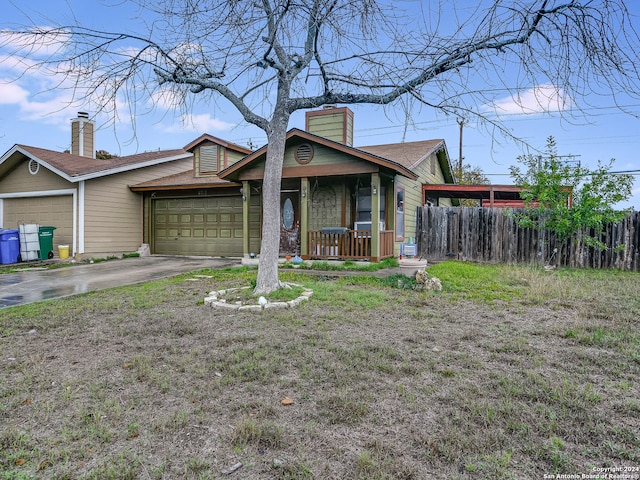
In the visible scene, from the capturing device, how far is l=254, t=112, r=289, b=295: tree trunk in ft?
20.4

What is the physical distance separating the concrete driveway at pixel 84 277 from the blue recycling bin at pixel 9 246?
2.16 m

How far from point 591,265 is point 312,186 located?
8.23 m

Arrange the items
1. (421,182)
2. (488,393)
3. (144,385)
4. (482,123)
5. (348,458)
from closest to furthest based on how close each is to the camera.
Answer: (348,458) < (488,393) < (144,385) < (482,123) < (421,182)

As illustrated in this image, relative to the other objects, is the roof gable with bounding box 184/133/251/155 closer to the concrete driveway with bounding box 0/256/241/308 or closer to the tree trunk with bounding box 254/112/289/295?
the concrete driveway with bounding box 0/256/241/308

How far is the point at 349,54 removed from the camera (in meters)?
5.34

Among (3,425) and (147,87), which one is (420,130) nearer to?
(147,87)

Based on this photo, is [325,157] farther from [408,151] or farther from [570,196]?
[570,196]

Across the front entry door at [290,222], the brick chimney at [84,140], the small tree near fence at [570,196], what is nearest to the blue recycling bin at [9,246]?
the brick chimney at [84,140]

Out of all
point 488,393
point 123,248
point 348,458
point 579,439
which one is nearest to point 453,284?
point 488,393

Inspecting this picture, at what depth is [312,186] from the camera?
1158cm

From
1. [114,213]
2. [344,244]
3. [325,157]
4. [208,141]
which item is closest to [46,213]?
[114,213]

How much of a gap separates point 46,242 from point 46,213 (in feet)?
4.21

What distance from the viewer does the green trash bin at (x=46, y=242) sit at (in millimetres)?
12281

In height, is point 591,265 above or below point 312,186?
below
